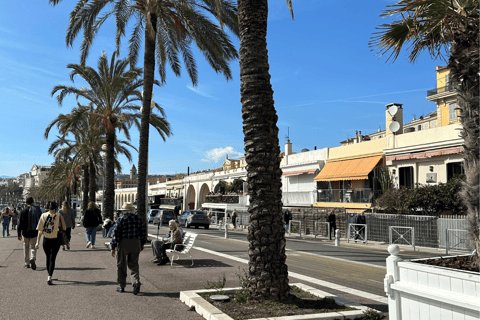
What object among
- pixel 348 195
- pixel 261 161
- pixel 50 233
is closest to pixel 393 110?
pixel 348 195

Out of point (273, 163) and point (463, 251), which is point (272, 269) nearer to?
point (273, 163)

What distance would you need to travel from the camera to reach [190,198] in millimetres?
67688

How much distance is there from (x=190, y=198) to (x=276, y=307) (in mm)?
62715

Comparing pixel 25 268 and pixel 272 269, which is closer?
pixel 272 269

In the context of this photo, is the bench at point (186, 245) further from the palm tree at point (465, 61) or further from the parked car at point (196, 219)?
the parked car at point (196, 219)

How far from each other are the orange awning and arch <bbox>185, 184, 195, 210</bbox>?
114ft

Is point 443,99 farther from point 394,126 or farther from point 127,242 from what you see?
point 127,242

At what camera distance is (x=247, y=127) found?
21.2 feet

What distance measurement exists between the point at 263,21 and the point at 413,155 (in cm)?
2248

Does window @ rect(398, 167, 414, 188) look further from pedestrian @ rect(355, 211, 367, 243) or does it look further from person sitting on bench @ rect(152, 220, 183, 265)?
person sitting on bench @ rect(152, 220, 183, 265)

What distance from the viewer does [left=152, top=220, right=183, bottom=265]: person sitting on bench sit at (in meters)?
10.9

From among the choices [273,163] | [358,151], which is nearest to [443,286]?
[273,163]

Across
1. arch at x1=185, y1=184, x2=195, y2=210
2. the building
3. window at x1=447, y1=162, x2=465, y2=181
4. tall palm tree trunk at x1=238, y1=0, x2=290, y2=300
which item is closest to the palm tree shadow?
tall palm tree trunk at x1=238, y1=0, x2=290, y2=300

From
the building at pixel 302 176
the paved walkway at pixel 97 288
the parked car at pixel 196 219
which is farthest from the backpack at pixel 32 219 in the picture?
the building at pixel 302 176
